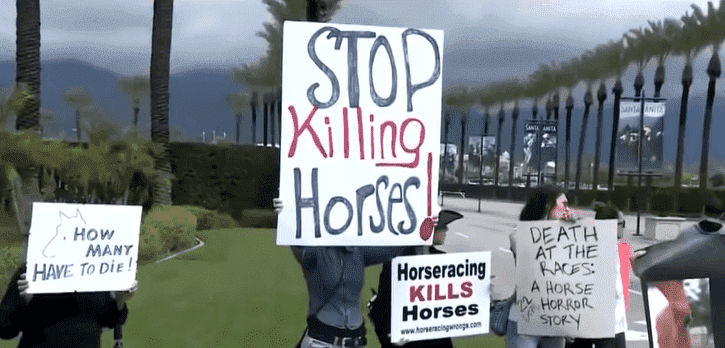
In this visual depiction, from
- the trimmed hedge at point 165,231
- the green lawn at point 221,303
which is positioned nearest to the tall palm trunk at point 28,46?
the trimmed hedge at point 165,231

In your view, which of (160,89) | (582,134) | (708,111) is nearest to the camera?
(160,89)

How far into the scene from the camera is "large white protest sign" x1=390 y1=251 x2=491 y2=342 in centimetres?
358

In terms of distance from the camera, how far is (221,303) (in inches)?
375

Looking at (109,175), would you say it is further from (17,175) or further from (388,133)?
(388,133)

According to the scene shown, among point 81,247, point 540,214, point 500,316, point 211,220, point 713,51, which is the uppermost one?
point 713,51

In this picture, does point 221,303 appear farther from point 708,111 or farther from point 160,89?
point 708,111

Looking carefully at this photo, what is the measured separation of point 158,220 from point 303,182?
490 inches

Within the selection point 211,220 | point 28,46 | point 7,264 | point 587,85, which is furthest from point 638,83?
point 7,264

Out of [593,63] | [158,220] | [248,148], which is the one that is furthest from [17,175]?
[593,63]

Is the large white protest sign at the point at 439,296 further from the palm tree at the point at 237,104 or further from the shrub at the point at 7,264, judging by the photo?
the palm tree at the point at 237,104

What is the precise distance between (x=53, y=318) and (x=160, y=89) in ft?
50.4

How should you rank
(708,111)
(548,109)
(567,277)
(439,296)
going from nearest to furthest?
(439,296), (567,277), (708,111), (548,109)

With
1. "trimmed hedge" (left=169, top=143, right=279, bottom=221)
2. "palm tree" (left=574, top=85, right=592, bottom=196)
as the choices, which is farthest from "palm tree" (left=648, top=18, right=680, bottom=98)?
"trimmed hedge" (left=169, top=143, right=279, bottom=221)

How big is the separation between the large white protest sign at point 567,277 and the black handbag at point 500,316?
191 millimetres
